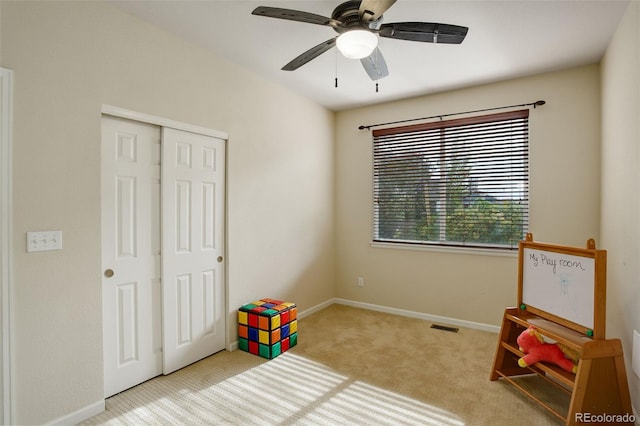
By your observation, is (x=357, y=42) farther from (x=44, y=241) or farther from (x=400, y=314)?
(x=400, y=314)

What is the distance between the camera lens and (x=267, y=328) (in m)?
2.87

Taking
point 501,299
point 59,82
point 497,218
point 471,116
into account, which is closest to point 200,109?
point 59,82

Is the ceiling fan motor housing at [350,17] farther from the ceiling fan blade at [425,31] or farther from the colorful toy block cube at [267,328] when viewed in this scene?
the colorful toy block cube at [267,328]

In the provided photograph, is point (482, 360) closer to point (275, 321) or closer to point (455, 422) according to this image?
point (455, 422)

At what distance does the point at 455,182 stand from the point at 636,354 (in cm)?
217

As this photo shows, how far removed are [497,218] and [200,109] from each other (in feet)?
10.2

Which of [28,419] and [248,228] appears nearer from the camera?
[28,419]

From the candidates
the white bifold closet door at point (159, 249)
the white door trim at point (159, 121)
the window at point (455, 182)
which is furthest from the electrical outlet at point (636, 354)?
the white door trim at point (159, 121)

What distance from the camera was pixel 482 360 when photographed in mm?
2836

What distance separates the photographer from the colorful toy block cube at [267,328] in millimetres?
2867

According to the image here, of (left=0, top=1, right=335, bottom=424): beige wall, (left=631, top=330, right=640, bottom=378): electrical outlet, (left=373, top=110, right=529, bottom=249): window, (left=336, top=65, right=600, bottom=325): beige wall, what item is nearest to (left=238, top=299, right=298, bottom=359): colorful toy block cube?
(left=0, top=1, right=335, bottom=424): beige wall

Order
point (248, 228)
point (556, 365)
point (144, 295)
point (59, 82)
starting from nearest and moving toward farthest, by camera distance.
→ 1. point (59, 82)
2. point (556, 365)
3. point (144, 295)
4. point (248, 228)

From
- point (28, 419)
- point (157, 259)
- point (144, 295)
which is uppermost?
point (157, 259)

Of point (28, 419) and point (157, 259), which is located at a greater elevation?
point (157, 259)
